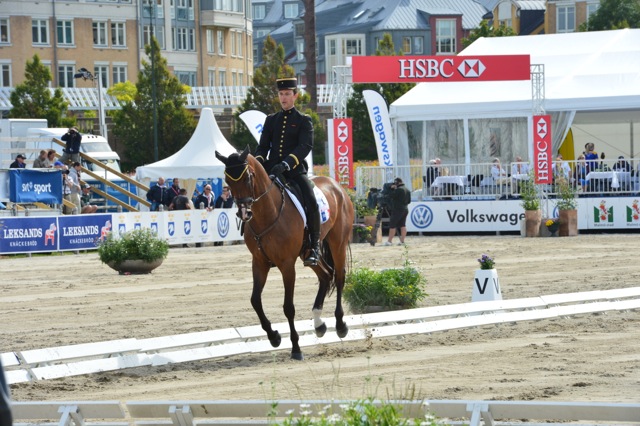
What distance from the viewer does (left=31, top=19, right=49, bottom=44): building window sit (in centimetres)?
7969

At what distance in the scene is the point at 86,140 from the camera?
169 feet

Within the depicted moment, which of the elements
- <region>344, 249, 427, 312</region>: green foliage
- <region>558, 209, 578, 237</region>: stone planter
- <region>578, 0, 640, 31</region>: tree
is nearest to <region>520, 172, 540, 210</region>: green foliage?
<region>558, 209, 578, 237</region>: stone planter

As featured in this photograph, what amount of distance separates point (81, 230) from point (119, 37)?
5426cm

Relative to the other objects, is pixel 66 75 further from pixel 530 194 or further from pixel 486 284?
pixel 486 284

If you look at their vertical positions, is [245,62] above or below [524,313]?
above

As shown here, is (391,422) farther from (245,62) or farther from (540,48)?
(245,62)

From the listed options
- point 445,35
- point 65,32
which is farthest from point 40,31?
point 445,35

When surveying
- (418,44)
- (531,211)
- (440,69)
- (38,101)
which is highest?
(418,44)

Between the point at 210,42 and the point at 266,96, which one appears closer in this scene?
the point at 266,96

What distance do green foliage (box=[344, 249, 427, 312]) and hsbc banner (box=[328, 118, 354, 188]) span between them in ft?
60.6

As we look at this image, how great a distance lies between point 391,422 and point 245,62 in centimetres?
9265

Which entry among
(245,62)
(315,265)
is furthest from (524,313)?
(245,62)

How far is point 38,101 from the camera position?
6297cm

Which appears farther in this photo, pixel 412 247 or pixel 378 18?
pixel 378 18
